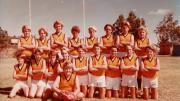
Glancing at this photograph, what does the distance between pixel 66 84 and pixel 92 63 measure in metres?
1.08

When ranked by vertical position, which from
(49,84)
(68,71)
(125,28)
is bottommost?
(49,84)

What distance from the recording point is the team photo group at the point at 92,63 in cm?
813

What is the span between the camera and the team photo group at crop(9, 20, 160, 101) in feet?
26.7

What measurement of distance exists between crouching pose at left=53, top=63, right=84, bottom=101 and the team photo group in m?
0.55

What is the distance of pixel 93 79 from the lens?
26.9 feet

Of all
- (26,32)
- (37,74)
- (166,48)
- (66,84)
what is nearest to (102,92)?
(66,84)

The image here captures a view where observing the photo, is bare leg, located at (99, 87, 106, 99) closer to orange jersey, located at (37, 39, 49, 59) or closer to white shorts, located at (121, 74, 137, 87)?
white shorts, located at (121, 74, 137, 87)

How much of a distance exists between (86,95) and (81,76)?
485 mm

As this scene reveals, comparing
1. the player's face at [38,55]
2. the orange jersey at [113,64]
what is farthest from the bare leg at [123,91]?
the player's face at [38,55]

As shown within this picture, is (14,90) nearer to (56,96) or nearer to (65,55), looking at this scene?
(56,96)

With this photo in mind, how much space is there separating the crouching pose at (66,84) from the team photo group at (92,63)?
1.81 ft

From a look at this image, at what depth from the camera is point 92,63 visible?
26.9 feet

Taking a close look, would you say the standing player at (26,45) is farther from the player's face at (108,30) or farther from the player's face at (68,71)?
the player's face at (108,30)

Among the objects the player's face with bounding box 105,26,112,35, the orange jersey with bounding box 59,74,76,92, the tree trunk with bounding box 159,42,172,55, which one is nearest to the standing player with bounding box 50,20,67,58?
the player's face with bounding box 105,26,112,35
